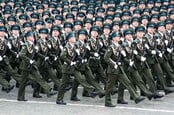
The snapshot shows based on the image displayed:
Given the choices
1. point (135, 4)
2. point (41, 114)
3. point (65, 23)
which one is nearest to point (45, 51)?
point (65, 23)

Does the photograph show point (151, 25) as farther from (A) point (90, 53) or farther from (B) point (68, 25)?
(B) point (68, 25)

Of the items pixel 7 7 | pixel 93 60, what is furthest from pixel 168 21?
pixel 7 7

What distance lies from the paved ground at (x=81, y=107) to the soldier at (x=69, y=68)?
1.05 ft

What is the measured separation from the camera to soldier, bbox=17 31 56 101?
41.0 ft

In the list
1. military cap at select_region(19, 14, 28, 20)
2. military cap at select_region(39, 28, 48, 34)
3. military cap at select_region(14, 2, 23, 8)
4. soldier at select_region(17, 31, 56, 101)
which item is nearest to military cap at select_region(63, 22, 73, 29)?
military cap at select_region(39, 28, 48, 34)

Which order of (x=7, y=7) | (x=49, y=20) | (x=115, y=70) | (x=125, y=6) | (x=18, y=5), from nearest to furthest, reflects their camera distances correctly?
(x=115, y=70) < (x=49, y=20) < (x=125, y=6) < (x=7, y=7) < (x=18, y=5)

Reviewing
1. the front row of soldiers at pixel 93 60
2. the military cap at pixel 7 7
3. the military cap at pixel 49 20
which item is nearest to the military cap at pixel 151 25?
the front row of soldiers at pixel 93 60

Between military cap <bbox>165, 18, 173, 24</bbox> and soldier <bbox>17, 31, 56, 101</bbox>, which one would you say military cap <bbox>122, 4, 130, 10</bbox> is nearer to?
military cap <bbox>165, 18, 173, 24</bbox>

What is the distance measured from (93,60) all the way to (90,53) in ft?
0.72

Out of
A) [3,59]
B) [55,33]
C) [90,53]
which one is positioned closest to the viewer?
[90,53]

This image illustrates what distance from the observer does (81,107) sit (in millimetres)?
11969

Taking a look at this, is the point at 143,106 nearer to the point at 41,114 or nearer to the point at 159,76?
the point at 159,76

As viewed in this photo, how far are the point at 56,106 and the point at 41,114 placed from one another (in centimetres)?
77

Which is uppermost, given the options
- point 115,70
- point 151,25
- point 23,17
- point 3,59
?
point 23,17
